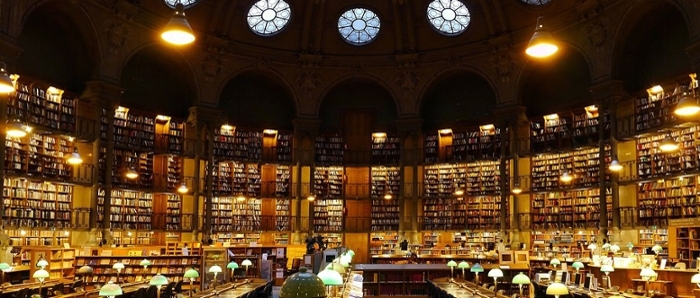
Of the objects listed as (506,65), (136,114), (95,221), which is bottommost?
(95,221)

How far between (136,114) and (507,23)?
13.4 metres

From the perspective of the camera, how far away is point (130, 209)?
24.6m

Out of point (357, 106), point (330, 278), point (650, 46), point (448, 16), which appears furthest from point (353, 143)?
point (330, 278)

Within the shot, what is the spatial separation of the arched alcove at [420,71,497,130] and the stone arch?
541 centimetres

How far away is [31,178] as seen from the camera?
1964 cm

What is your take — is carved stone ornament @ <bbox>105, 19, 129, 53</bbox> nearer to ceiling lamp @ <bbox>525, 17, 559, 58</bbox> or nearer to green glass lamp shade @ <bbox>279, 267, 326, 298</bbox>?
ceiling lamp @ <bbox>525, 17, 559, 58</bbox>

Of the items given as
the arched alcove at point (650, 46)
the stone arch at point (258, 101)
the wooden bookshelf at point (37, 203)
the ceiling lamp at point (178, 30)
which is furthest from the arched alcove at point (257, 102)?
the ceiling lamp at point (178, 30)

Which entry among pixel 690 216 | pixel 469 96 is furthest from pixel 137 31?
pixel 690 216

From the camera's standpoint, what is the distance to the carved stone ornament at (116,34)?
22.8 meters

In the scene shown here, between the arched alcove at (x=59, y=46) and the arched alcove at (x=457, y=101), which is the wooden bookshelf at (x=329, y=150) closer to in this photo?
the arched alcove at (x=457, y=101)

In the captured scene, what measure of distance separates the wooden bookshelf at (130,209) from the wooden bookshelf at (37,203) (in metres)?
1.50

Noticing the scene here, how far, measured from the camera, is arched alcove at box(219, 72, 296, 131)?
93.5 feet

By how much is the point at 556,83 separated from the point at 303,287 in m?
22.6

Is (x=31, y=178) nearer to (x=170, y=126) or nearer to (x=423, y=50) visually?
(x=170, y=126)
